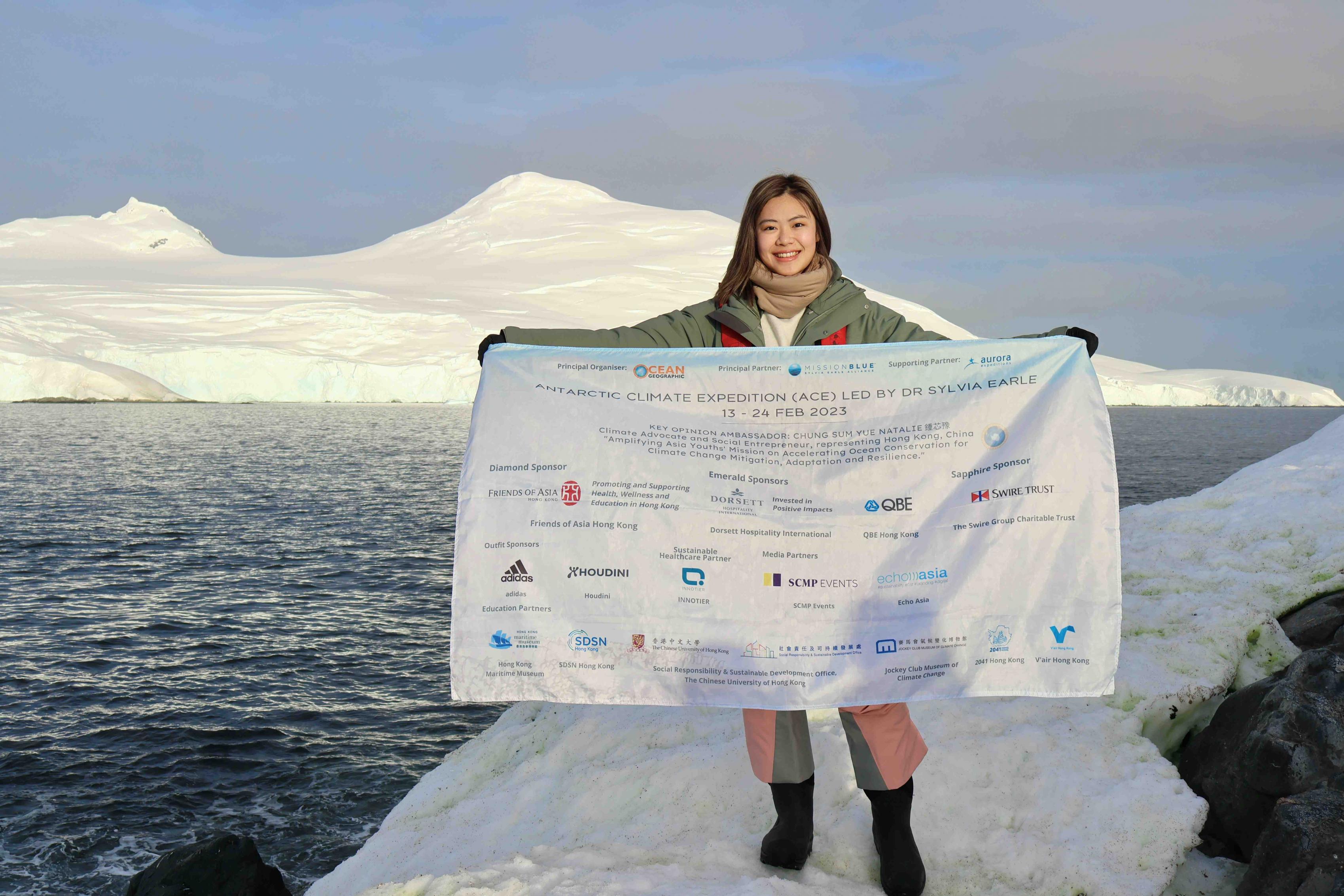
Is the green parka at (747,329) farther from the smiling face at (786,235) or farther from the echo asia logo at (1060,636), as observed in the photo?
the echo asia logo at (1060,636)

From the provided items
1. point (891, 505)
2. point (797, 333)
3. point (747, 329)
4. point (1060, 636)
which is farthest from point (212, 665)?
point (1060, 636)

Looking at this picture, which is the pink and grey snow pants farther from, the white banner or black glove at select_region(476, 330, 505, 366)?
black glove at select_region(476, 330, 505, 366)

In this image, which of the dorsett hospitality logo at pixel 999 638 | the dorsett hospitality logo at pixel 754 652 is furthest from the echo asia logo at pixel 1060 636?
the dorsett hospitality logo at pixel 754 652

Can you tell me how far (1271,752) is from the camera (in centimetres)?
416

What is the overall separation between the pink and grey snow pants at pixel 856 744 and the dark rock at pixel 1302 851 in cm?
136

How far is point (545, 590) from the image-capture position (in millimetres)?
3539

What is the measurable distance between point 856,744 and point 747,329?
1.72 m

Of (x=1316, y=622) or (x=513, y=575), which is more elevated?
(x=513, y=575)

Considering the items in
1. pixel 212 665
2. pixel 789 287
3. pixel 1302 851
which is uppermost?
pixel 789 287

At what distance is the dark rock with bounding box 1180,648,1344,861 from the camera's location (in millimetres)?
4051

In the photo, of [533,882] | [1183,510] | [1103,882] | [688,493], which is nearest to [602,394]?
[688,493]

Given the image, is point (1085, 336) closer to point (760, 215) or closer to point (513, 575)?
point (760, 215)

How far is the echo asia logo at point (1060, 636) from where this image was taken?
3488 mm

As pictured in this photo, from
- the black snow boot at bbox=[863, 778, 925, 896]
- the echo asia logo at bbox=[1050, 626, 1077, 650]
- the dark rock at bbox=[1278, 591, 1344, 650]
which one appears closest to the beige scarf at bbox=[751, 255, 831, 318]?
the echo asia logo at bbox=[1050, 626, 1077, 650]
